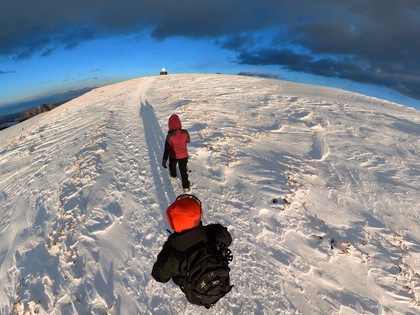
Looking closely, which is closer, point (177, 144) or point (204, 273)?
point (204, 273)

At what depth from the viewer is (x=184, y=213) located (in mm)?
2707

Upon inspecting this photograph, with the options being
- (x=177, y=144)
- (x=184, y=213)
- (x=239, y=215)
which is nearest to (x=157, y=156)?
(x=177, y=144)

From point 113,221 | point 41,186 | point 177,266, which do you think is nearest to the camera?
point 177,266

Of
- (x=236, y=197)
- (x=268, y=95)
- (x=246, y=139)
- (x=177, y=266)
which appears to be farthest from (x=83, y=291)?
(x=268, y=95)

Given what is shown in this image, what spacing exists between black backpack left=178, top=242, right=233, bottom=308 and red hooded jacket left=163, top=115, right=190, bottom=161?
4.17m

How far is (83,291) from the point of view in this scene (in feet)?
15.7

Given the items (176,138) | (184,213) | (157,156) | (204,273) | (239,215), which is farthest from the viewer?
(157,156)

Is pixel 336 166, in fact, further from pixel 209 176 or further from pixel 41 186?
pixel 41 186

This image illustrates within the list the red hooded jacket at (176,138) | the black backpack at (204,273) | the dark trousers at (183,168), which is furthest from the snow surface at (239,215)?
the black backpack at (204,273)

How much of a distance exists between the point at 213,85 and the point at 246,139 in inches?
535

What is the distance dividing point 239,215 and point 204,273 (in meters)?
3.63

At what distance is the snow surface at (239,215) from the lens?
15.6 ft

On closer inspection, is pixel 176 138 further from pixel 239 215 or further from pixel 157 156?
pixel 157 156

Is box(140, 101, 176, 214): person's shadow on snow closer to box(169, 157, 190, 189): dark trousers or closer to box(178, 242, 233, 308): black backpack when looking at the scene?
box(169, 157, 190, 189): dark trousers
